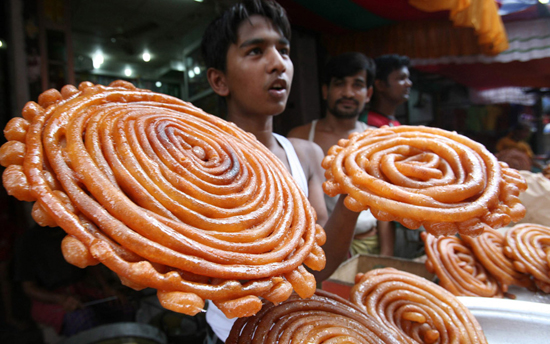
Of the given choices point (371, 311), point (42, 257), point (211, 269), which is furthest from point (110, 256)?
point (42, 257)

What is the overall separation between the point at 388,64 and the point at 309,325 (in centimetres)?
373

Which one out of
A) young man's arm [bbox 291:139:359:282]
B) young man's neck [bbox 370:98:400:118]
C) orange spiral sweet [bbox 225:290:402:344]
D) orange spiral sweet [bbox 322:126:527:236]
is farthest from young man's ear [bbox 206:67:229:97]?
young man's neck [bbox 370:98:400:118]

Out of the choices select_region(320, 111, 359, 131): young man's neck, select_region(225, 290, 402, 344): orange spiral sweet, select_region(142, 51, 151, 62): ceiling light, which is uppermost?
select_region(142, 51, 151, 62): ceiling light

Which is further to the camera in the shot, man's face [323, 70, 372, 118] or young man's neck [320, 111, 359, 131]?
young man's neck [320, 111, 359, 131]

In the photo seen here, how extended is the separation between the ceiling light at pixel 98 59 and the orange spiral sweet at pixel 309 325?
7.48 ft

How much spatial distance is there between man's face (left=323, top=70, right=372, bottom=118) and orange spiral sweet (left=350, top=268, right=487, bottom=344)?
6.77 feet

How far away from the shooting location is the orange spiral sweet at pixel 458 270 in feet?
5.83

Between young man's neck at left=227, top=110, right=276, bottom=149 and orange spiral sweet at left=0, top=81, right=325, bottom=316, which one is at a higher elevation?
young man's neck at left=227, top=110, right=276, bottom=149

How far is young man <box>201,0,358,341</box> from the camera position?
1.60 m

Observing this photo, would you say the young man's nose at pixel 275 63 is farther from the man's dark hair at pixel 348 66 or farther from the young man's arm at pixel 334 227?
the man's dark hair at pixel 348 66

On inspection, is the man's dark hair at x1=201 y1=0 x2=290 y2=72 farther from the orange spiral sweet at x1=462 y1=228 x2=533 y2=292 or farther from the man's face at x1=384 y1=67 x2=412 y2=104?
the man's face at x1=384 y1=67 x2=412 y2=104

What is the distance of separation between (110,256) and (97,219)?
97 mm

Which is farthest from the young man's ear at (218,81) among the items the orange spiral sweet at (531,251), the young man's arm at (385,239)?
the young man's arm at (385,239)

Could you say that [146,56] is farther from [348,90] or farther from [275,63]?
[348,90]
